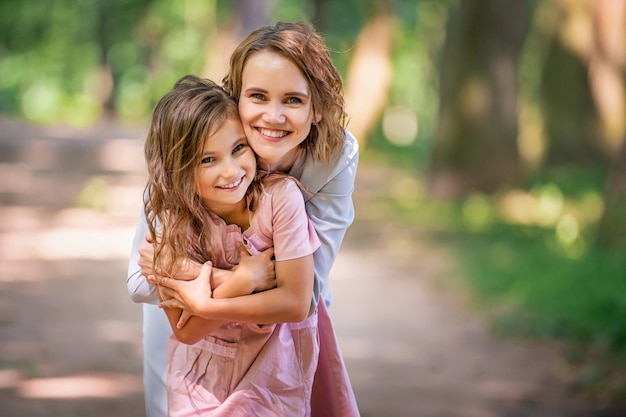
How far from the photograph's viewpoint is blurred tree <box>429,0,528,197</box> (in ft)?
46.0

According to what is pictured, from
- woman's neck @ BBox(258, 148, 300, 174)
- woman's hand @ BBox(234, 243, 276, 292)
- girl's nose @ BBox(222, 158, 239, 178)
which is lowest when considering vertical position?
woman's hand @ BBox(234, 243, 276, 292)

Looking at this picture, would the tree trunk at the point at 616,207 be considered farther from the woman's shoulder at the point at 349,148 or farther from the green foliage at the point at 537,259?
the woman's shoulder at the point at 349,148

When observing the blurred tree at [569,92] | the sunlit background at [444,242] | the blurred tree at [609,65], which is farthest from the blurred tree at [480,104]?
the blurred tree at [569,92]

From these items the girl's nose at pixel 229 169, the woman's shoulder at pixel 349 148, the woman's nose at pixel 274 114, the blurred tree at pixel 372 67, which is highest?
the blurred tree at pixel 372 67

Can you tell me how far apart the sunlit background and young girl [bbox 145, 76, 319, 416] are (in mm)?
664

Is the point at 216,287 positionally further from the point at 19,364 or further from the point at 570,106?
the point at 570,106

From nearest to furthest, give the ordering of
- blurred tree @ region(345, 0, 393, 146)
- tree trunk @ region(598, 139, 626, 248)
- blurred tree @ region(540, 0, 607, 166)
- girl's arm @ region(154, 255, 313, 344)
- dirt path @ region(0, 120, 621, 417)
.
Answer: girl's arm @ region(154, 255, 313, 344)
dirt path @ region(0, 120, 621, 417)
tree trunk @ region(598, 139, 626, 248)
blurred tree @ region(540, 0, 607, 166)
blurred tree @ region(345, 0, 393, 146)

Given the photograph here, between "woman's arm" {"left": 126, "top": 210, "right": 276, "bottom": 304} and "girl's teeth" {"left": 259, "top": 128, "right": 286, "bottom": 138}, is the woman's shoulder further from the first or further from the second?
"woman's arm" {"left": 126, "top": 210, "right": 276, "bottom": 304}

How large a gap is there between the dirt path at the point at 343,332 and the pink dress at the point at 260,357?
298 centimetres

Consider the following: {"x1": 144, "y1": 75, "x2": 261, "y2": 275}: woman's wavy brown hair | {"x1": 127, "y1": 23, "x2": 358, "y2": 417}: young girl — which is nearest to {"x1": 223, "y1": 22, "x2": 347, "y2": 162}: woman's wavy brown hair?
{"x1": 127, "y1": 23, "x2": 358, "y2": 417}: young girl

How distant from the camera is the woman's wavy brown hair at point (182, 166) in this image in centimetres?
276

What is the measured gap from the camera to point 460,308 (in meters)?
8.80

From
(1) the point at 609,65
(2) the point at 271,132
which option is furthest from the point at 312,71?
(1) the point at 609,65

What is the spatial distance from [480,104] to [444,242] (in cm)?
331
